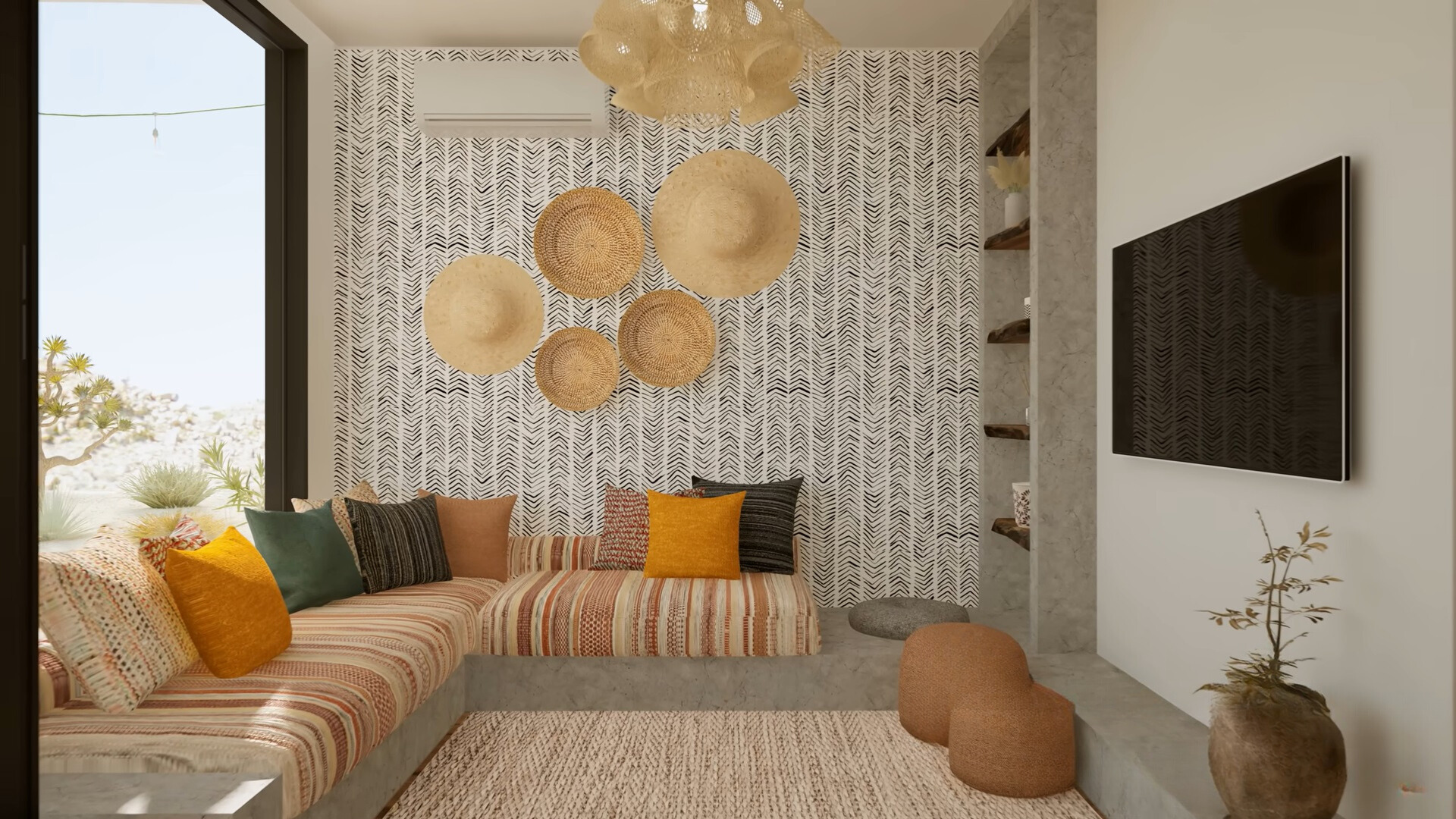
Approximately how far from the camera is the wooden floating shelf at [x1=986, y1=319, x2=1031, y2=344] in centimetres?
369

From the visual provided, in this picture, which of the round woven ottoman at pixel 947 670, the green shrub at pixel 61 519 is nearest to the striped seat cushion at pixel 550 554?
the round woven ottoman at pixel 947 670

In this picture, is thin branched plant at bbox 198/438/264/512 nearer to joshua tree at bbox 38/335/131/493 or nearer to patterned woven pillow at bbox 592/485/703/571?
joshua tree at bbox 38/335/131/493

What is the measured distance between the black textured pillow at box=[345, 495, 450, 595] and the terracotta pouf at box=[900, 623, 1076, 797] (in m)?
2.03

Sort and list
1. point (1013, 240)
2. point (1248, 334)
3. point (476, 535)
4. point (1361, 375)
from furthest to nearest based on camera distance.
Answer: point (476, 535), point (1013, 240), point (1248, 334), point (1361, 375)

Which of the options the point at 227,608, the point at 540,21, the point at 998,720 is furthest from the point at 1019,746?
the point at 540,21

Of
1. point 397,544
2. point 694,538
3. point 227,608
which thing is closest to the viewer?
point 227,608

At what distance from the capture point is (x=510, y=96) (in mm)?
4016

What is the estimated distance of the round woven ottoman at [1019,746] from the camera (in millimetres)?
2637

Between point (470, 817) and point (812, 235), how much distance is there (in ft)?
9.31

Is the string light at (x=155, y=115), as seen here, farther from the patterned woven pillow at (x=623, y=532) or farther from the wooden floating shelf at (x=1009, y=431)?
the wooden floating shelf at (x=1009, y=431)

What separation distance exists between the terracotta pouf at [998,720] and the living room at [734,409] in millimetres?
15

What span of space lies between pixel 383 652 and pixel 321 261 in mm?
2195
